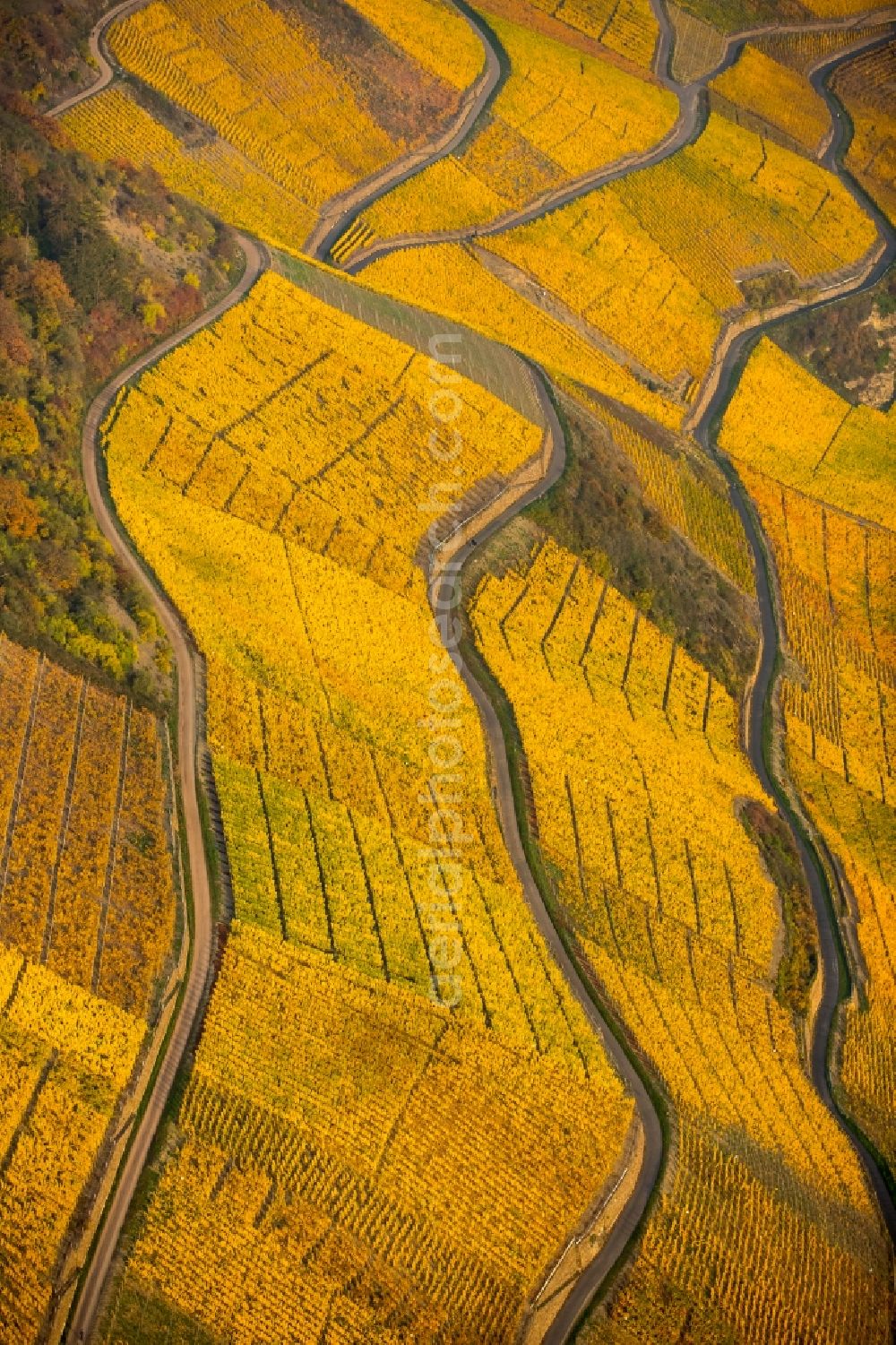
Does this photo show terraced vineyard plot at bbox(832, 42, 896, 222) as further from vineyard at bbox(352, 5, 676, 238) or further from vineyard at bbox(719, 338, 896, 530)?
vineyard at bbox(719, 338, 896, 530)

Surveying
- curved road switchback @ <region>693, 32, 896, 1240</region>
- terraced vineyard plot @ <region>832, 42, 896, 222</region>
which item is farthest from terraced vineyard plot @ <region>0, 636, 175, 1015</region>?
terraced vineyard plot @ <region>832, 42, 896, 222</region>

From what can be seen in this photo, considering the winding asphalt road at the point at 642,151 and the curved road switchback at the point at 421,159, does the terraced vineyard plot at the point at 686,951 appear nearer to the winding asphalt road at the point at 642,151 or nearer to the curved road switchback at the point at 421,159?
the winding asphalt road at the point at 642,151

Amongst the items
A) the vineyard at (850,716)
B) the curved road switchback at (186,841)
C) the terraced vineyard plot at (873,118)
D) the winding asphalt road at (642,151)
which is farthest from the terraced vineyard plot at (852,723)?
the terraced vineyard plot at (873,118)

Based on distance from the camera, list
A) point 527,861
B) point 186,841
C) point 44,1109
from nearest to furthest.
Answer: point 44,1109 < point 186,841 < point 527,861

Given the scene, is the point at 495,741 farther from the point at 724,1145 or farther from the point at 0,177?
the point at 0,177

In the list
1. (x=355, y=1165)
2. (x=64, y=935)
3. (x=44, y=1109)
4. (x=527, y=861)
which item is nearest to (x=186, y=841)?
(x=64, y=935)

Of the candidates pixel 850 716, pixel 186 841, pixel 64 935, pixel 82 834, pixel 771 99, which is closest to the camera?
pixel 64 935

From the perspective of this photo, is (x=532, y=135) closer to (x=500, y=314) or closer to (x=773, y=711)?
(x=500, y=314)
